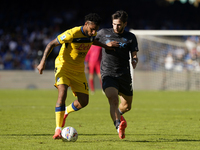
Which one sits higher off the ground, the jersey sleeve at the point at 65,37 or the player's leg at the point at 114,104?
the jersey sleeve at the point at 65,37

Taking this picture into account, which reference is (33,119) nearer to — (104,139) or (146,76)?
(104,139)

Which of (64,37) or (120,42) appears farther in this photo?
(120,42)

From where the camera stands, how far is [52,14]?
94.3ft

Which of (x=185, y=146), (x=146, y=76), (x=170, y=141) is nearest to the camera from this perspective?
(x=185, y=146)

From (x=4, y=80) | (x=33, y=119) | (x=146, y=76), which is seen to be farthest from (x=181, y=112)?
(x=4, y=80)

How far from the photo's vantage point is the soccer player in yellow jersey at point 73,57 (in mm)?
6176

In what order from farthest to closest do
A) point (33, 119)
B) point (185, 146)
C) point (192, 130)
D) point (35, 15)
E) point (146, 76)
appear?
point (35, 15)
point (146, 76)
point (33, 119)
point (192, 130)
point (185, 146)

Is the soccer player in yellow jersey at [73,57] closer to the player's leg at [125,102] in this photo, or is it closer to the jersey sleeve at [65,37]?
the jersey sleeve at [65,37]

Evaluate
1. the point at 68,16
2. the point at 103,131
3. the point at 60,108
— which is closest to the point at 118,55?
the point at 103,131

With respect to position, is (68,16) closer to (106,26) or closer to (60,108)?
(106,26)

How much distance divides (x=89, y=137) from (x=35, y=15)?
23224 millimetres

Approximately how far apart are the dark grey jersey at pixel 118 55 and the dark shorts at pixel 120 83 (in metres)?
0.07

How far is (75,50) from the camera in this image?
21.4 ft

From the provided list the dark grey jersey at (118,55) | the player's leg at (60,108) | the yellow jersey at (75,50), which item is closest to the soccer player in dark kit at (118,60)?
the dark grey jersey at (118,55)
